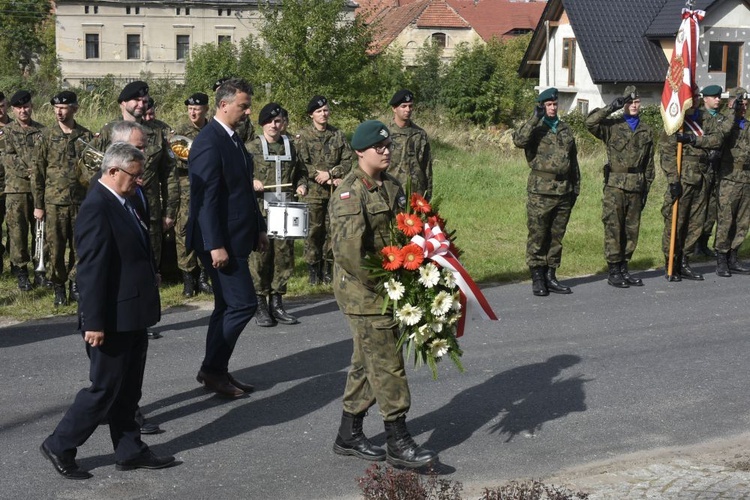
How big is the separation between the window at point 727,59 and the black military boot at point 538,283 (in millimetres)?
39626

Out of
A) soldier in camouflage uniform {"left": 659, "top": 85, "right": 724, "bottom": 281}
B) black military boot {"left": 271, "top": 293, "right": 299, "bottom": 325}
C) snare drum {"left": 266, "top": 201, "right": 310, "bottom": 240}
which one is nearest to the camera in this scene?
snare drum {"left": 266, "top": 201, "right": 310, "bottom": 240}

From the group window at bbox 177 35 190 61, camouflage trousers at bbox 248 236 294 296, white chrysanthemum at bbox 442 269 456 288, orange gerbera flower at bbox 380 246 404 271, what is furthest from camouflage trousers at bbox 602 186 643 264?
window at bbox 177 35 190 61

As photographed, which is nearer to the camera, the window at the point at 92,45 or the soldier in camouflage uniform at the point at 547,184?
the soldier in camouflage uniform at the point at 547,184

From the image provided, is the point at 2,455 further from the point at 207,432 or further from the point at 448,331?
the point at 448,331

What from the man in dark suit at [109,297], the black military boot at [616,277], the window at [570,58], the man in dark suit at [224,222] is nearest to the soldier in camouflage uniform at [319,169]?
the black military boot at [616,277]

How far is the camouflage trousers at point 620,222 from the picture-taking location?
12531 mm

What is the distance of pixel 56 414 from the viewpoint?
7594mm

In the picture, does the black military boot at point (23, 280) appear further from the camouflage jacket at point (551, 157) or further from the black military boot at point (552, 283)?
the black military boot at point (552, 283)

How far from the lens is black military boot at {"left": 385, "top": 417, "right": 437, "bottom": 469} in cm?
647

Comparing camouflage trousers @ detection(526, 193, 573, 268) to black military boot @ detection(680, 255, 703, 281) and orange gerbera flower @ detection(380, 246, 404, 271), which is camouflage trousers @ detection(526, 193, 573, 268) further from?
orange gerbera flower @ detection(380, 246, 404, 271)

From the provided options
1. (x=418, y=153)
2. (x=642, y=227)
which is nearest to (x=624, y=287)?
(x=418, y=153)

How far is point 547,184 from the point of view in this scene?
11.9 metres

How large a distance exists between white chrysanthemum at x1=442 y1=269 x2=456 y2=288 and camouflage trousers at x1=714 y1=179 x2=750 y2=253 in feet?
26.7

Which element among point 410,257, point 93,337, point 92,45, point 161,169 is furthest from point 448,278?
point 92,45
